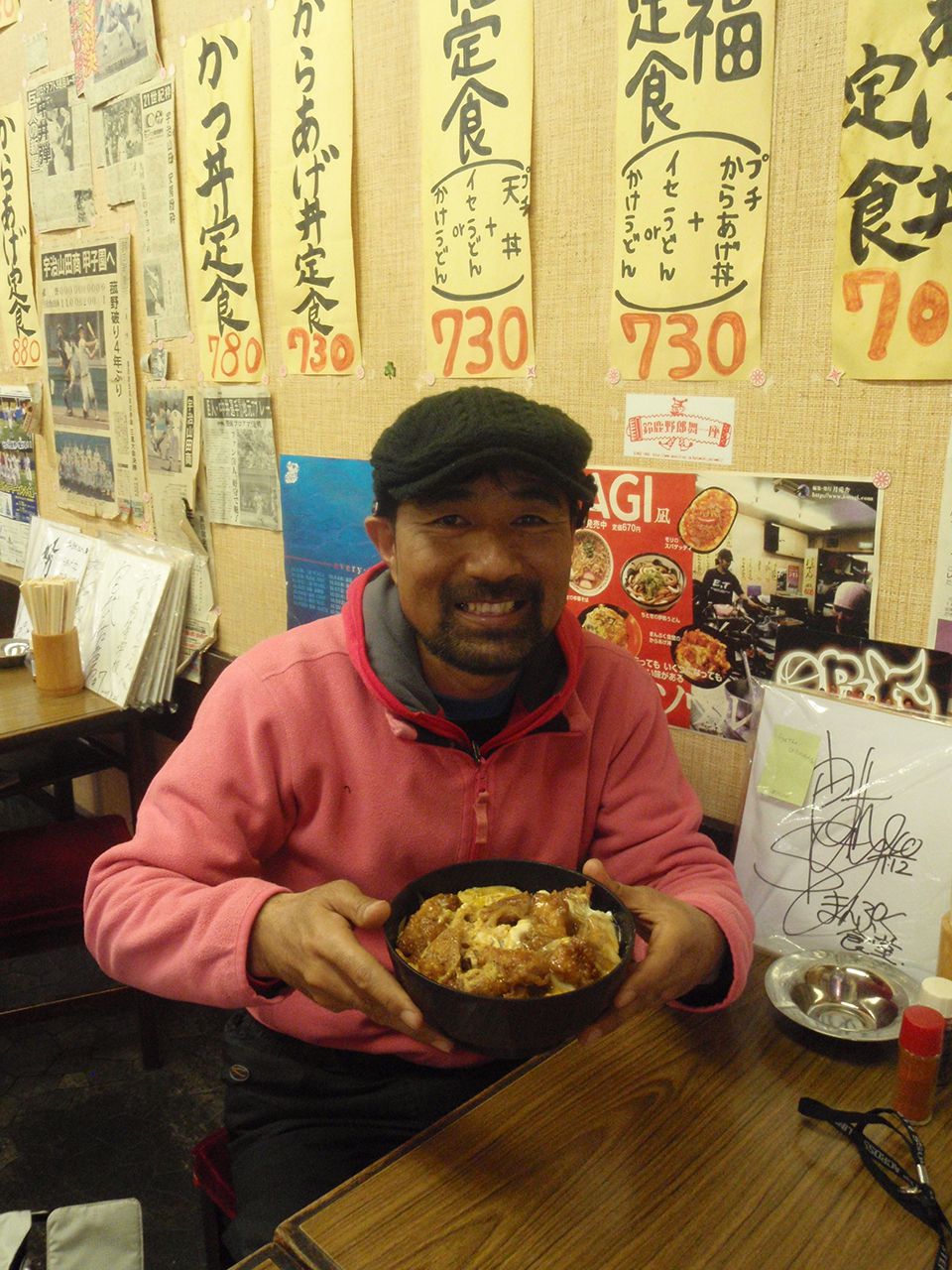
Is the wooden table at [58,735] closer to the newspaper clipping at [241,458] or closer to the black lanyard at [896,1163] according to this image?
the newspaper clipping at [241,458]

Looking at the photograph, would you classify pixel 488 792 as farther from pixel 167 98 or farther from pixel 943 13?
pixel 167 98

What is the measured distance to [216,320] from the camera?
2426mm

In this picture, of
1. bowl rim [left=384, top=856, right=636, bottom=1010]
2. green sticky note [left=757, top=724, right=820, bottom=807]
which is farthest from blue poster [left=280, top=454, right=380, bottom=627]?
bowl rim [left=384, top=856, right=636, bottom=1010]

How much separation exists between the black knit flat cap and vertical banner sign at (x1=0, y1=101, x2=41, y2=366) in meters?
2.45

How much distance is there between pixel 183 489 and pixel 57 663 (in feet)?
1.88

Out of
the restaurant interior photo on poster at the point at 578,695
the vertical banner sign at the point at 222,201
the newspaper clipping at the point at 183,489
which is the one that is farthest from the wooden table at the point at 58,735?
the vertical banner sign at the point at 222,201

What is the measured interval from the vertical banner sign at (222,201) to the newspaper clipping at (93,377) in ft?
1.29

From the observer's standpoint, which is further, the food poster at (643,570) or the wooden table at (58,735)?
the wooden table at (58,735)

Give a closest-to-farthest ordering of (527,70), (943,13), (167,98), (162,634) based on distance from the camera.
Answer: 1. (943,13)
2. (527,70)
3. (167,98)
4. (162,634)

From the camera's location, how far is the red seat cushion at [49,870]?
2230mm

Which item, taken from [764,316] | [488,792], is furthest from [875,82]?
[488,792]

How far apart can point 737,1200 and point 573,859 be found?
57 cm

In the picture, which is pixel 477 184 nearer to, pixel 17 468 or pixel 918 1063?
pixel 918 1063

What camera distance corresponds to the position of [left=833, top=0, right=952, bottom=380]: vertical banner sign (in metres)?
1.24
